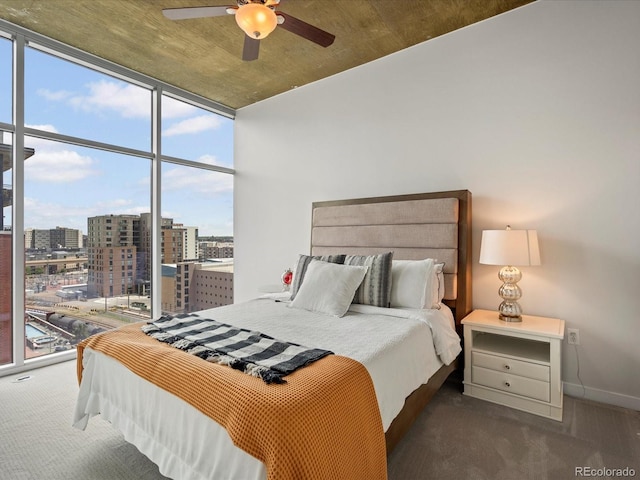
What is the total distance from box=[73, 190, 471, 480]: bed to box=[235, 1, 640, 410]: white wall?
0.43m

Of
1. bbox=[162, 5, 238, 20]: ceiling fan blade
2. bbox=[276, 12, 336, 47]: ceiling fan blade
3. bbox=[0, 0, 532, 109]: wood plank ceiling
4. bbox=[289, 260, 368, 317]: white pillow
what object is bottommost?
bbox=[289, 260, 368, 317]: white pillow

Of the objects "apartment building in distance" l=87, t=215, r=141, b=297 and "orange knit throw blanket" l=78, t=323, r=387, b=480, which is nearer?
"orange knit throw blanket" l=78, t=323, r=387, b=480

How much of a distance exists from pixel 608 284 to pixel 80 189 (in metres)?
4.76

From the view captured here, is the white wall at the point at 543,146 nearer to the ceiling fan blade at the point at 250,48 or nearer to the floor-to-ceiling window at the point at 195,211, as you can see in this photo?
the ceiling fan blade at the point at 250,48

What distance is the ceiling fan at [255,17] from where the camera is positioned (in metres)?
1.86

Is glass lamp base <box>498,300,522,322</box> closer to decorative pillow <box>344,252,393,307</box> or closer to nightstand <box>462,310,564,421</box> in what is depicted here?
nightstand <box>462,310,564,421</box>

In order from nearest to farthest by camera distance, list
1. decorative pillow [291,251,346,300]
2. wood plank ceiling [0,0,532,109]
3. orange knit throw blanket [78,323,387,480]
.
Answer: orange knit throw blanket [78,323,387,480] < wood plank ceiling [0,0,532,109] < decorative pillow [291,251,346,300]

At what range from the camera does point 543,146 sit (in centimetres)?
256

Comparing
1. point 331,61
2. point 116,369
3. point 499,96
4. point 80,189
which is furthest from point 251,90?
point 116,369

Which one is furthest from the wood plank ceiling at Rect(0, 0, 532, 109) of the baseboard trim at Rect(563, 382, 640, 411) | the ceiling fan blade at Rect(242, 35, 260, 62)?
the baseboard trim at Rect(563, 382, 640, 411)

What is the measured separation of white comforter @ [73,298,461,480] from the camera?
123 centimetres

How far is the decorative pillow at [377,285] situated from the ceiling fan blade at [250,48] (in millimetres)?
1782

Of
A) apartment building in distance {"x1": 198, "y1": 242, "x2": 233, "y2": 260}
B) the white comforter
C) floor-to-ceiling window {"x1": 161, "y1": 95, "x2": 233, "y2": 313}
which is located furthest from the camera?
apartment building in distance {"x1": 198, "y1": 242, "x2": 233, "y2": 260}

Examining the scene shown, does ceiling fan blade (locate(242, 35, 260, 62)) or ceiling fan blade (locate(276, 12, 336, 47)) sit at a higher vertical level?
ceiling fan blade (locate(276, 12, 336, 47))
